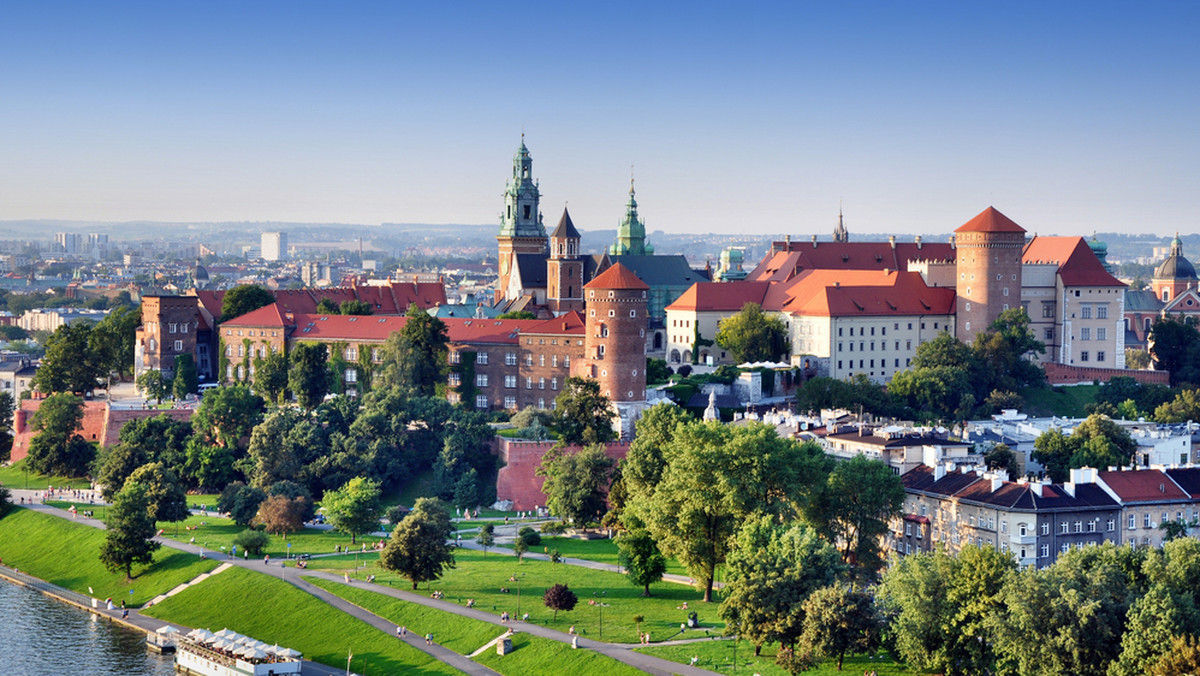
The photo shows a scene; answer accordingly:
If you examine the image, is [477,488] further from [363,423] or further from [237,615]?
[237,615]

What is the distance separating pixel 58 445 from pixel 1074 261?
58.9m

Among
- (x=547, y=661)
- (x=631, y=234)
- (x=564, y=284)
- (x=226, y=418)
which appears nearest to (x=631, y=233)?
(x=631, y=234)

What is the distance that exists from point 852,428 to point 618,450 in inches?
443

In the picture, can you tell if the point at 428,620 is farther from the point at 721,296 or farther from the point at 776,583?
the point at 721,296

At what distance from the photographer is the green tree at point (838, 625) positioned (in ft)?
160

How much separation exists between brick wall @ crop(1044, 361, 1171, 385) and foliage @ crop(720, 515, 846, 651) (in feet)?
157

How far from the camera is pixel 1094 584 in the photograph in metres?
46.1

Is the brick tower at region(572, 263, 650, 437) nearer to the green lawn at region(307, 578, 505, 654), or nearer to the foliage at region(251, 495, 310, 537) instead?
the foliage at region(251, 495, 310, 537)

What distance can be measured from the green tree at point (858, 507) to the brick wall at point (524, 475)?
19321mm

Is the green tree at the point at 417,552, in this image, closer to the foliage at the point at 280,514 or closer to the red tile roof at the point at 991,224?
the foliage at the point at 280,514

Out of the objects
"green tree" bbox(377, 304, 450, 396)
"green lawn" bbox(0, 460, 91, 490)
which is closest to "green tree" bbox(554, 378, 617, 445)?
"green tree" bbox(377, 304, 450, 396)

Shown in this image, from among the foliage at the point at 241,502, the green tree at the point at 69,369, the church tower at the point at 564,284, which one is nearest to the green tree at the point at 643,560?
the foliage at the point at 241,502

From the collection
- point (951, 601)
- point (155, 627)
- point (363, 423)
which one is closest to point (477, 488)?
point (363, 423)

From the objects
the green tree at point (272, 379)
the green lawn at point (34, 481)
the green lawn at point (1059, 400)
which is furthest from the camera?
the green lawn at point (1059, 400)
